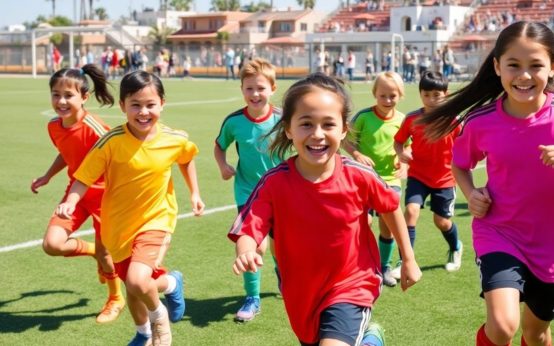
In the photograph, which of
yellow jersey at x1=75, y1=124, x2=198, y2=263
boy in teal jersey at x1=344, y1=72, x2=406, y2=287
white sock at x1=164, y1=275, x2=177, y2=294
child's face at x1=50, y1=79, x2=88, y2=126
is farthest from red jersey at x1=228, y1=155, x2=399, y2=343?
boy in teal jersey at x1=344, y1=72, x2=406, y2=287

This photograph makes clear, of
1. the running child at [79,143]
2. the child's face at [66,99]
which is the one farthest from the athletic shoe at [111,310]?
the child's face at [66,99]

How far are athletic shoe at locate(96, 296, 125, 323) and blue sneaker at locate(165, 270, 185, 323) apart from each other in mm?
498

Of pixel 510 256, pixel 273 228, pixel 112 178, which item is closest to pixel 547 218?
pixel 510 256

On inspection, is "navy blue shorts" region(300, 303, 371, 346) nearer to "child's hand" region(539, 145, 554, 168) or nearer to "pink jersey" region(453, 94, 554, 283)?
"pink jersey" region(453, 94, 554, 283)

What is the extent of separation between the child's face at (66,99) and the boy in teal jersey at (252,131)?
1.07m

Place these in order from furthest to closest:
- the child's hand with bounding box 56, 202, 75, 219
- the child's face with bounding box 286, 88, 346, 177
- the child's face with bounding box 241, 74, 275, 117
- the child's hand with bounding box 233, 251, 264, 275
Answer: the child's face with bounding box 241, 74, 275, 117
the child's hand with bounding box 56, 202, 75, 219
the child's face with bounding box 286, 88, 346, 177
the child's hand with bounding box 233, 251, 264, 275

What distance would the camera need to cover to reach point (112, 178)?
505cm

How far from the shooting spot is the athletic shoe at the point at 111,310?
554 cm

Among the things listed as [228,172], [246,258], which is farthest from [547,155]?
[228,172]

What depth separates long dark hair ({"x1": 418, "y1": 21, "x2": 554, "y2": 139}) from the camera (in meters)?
3.87

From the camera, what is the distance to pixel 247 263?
3.39 metres

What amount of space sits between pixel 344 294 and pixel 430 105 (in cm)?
320

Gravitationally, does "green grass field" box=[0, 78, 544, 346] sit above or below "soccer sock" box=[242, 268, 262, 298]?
below

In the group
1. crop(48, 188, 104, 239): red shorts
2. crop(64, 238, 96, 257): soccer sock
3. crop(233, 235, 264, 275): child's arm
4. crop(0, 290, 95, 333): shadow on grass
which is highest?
crop(233, 235, 264, 275): child's arm
